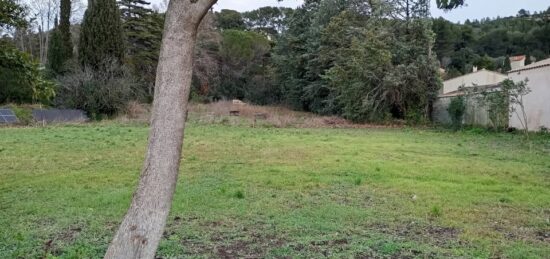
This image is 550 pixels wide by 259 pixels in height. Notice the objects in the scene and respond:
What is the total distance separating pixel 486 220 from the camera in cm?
555

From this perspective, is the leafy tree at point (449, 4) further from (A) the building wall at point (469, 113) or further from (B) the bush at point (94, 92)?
(B) the bush at point (94, 92)

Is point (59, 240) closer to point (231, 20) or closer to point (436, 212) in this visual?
point (436, 212)

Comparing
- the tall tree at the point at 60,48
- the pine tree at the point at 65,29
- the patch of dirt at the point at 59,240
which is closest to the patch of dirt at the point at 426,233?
the patch of dirt at the point at 59,240

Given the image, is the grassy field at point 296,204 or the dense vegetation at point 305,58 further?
the dense vegetation at point 305,58

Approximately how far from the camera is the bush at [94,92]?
83.1 ft

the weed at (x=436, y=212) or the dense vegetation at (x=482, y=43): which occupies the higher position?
the dense vegetation at (x=482, y=43)

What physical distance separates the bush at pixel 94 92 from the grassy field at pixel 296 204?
13860 millimetres

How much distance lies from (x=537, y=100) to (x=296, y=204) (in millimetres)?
16950

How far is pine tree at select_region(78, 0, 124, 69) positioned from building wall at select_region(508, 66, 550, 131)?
70.3ft

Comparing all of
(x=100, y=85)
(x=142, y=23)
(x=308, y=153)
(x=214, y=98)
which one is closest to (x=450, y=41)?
(x=214, y=98)

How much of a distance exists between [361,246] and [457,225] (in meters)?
1.56

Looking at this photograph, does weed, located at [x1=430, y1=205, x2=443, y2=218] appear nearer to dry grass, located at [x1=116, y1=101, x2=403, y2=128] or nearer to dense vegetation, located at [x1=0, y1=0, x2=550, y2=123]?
dense vegetation, located at [x1=0, y1=0, x2=550, y2=123]

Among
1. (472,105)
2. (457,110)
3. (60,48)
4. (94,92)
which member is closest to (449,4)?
(457,110)

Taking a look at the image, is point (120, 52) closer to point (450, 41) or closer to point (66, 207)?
point (66, 207)
